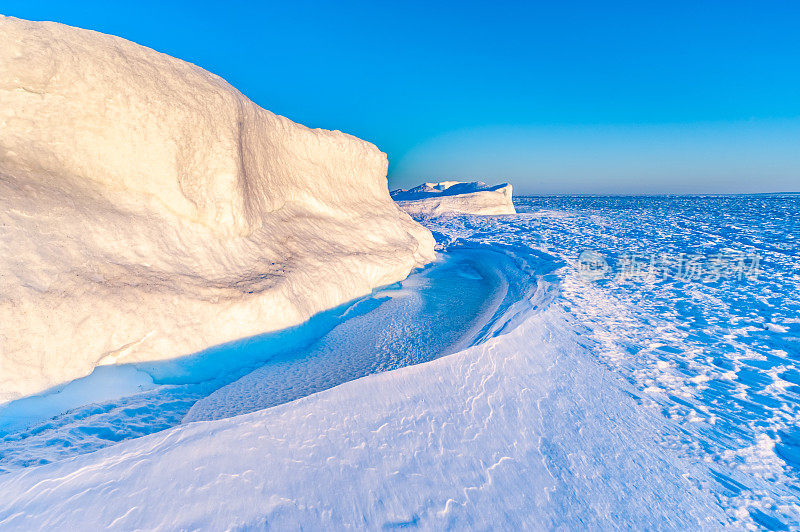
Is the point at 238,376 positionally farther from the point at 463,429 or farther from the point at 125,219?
the point at 463,429

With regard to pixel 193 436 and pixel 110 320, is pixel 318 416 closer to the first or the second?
pixel 193 436

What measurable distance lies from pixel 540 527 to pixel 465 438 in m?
0.67

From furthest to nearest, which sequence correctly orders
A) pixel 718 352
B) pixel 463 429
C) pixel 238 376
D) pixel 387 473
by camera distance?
pixel 238 376 → pixel 718 352 → pixel 463 429 → pixel 387 473

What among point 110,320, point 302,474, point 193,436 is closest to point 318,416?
point 302,474

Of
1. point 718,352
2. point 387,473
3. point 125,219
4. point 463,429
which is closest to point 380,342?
point 463,429

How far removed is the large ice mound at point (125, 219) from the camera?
10.4 ft

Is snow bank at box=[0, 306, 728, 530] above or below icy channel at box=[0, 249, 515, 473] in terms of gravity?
above

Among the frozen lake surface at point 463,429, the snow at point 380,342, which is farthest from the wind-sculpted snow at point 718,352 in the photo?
the snow at point 380,342

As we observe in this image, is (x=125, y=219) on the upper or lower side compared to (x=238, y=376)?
upper

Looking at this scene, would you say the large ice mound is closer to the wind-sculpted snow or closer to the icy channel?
the icy channel

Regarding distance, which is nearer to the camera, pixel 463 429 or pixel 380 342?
pixel 463 429

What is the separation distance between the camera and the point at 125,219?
164 inches

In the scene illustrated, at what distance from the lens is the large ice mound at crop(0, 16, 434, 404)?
3.17 meters

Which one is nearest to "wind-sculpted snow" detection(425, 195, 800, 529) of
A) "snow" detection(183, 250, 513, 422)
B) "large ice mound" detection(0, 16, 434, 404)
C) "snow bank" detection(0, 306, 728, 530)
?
"snow bank" detection(0, 306, 728, 530)
